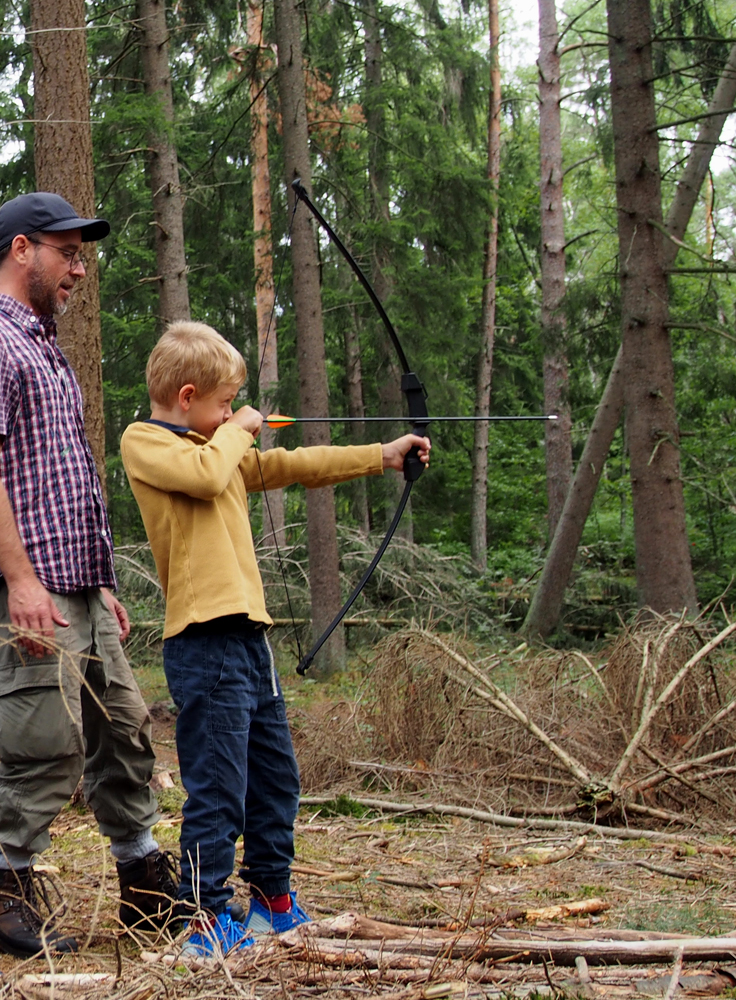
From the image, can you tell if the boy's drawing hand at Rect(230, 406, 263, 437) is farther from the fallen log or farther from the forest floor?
the fallen log

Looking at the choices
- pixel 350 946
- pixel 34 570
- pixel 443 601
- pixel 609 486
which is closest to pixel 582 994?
pixel 350 946

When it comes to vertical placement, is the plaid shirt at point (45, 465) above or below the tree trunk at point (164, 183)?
below

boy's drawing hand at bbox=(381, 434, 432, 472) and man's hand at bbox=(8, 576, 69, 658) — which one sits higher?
boy's drawing hand at bbox=(381, 434, 432, 472)

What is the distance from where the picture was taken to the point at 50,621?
2.66m

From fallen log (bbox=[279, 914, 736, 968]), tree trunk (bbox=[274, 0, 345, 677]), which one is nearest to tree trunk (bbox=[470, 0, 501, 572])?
tree trunk (bbox=[274, 0, 345, 677])

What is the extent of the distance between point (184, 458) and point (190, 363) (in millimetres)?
304

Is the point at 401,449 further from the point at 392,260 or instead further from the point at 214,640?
the point at 392,260

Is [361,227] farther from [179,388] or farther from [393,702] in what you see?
[179,388]

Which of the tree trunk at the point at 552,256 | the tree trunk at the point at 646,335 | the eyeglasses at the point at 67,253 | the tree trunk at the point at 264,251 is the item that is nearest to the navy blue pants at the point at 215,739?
the eyeglasses at the point at 67,253

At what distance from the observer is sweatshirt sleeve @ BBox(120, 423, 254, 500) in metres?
2.70

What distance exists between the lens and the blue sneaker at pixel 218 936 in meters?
2.36

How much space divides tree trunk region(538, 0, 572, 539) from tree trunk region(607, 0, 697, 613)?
527 cm

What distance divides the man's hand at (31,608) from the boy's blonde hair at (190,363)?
0.62m

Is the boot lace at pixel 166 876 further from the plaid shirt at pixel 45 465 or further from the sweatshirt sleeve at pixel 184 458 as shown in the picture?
the sweatshirt sleeve at pixel 184 458
